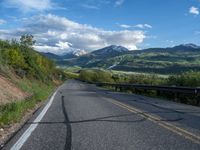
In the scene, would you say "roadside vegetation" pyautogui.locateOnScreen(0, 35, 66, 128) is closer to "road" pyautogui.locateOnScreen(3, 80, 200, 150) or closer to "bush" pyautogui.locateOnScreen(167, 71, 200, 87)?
"road" pyautogui.locateOnScreen(3, 80, 200, 150)

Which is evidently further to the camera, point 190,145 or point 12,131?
point 12,131

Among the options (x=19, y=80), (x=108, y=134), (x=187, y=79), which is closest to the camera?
(x=108, y=134)

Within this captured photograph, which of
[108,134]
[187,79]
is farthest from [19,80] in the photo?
[108,134]

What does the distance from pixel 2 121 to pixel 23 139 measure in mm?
2954

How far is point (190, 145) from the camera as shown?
780 cm

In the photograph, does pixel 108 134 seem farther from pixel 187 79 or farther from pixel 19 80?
pixel 19 80

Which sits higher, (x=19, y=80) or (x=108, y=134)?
(x=19, y=80)

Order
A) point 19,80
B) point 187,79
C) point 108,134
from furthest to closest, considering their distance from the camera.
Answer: point 19,80 < point 187,79 < point 108,134

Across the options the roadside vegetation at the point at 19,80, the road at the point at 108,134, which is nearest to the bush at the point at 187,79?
the roadside vegetation at the point at 19,80

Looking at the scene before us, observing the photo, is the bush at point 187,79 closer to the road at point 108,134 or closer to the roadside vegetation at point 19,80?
the roadside vegetation at point 19,80

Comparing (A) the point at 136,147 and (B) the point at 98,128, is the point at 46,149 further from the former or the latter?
(B) the point at 98,128

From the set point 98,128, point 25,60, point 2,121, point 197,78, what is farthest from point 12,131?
point 25,60

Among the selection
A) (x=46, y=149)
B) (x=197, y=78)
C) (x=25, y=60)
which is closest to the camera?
(x=46, y=149)

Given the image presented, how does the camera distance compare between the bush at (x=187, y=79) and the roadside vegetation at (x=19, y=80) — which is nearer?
the roadside vegetation at (x=19, y=80)
